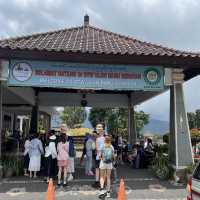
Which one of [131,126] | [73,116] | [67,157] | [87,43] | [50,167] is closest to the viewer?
[67,157]

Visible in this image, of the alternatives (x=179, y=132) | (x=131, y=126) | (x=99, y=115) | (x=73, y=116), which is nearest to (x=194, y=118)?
(x=73, y=116)

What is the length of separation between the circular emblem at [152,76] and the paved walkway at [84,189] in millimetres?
3238

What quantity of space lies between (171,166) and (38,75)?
5.30 m

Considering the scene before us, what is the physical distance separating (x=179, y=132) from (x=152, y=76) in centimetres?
208

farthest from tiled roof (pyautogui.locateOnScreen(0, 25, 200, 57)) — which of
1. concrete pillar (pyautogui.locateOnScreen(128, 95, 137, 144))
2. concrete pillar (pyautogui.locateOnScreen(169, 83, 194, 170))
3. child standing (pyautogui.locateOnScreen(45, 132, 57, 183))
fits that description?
concrete pillar (pyautogui.locateOnScreen(128, 95, 137, 144))

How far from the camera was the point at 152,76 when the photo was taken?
1384cm

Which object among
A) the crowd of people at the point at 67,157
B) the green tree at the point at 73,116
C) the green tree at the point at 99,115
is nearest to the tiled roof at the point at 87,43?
the crowd of people at the point at 67,157

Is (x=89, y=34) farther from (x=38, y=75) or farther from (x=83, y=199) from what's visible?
(x=83, y=199)

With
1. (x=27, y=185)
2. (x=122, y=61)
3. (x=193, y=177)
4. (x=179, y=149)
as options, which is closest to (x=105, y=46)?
(x=122, y=61)

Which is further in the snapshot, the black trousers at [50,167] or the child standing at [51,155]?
the black trousers at [50,167]

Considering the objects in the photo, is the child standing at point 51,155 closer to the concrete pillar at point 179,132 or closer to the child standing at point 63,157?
the child standing at point 63,157

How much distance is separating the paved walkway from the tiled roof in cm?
405

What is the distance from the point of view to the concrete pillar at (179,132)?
45.3ft

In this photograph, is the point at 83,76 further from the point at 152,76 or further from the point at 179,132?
the point at 179,132
